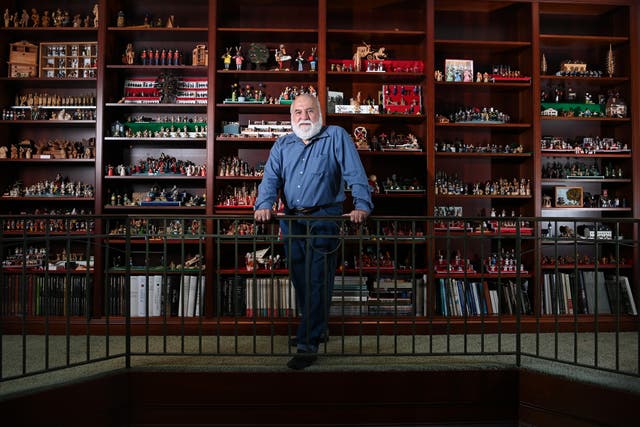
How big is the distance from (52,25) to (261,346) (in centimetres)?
332

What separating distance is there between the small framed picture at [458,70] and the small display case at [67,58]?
9.66 feet

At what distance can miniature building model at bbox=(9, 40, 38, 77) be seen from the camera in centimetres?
429

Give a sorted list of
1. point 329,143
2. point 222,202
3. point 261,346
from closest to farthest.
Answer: point 329,143 < point 261,346 < point 222,202

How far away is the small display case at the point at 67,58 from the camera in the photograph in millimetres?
4309

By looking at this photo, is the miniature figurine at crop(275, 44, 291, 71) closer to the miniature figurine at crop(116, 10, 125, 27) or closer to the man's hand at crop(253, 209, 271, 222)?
the miniature figurine at crop(116, 10, 125, 27)

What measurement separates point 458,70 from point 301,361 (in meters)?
2.83

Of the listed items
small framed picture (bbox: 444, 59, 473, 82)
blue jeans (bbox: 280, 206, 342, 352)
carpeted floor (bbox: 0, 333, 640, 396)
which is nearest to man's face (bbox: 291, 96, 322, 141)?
blue jeans (bbox: 280, 206, 342, 352)

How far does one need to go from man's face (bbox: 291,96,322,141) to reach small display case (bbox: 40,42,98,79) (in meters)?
2.21

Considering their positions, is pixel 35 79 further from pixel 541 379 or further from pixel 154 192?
pixel 541 379

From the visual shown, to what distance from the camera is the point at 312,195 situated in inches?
120

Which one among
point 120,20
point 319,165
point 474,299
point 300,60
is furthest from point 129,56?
point 474,299

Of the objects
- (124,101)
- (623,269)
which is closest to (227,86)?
(124,101)

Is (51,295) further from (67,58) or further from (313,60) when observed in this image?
(313,60)

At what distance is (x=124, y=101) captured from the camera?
4.21m
